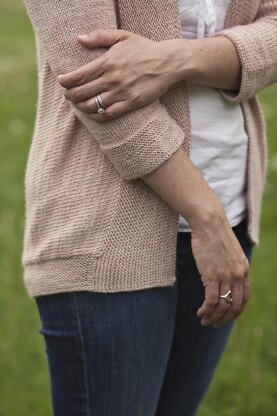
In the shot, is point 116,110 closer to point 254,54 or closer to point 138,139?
point 138,139

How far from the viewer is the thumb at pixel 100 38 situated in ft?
5.28

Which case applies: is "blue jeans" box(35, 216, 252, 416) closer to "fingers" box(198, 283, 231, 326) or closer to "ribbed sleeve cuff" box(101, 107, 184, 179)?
"fingers" box(198, 283, 231, 326)

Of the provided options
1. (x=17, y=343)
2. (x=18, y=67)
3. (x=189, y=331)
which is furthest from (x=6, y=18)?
(x=189, y=331)

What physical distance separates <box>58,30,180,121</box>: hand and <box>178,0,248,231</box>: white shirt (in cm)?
18

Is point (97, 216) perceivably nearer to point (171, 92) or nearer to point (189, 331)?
point (171, 92)

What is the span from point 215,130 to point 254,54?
7.0 inches

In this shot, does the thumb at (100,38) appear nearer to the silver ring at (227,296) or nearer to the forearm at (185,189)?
the forearm at (185,189)

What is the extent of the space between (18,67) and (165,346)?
6.19 m

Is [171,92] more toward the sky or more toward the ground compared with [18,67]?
more toward the sky

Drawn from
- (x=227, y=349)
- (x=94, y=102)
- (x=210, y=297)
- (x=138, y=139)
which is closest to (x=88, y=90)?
(x=94, y=102)

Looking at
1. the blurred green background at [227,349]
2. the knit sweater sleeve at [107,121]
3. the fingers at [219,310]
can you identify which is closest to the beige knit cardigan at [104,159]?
the knit sweater sleeve at [107,121]

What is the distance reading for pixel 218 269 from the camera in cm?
176

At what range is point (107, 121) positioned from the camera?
5.43 ft

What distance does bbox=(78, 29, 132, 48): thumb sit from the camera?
1.61 metres
